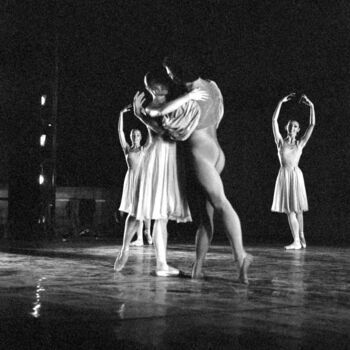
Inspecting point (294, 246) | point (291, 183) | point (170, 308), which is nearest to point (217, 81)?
point (291, 183)

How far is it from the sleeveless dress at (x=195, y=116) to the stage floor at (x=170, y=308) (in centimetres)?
99

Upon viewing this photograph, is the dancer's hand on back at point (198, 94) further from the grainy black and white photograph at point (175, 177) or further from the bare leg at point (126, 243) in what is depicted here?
the bare leg at point (126, 243)

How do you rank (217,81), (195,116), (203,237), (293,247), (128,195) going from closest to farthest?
(195,116) < (203,237) < (128,195) < (293,247) < (217,81)

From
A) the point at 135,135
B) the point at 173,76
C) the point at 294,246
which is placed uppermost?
the point at 135,135

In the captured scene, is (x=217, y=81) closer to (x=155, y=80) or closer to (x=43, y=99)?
(x=43, y=99)

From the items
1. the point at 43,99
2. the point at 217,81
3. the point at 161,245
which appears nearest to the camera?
the point at 161,245

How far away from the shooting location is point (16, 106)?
37.8ft

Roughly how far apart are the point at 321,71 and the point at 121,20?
3.45 meters

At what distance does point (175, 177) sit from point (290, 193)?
18.2ft

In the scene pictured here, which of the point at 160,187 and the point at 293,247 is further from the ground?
the point at 160,187

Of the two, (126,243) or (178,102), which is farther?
(126,243)

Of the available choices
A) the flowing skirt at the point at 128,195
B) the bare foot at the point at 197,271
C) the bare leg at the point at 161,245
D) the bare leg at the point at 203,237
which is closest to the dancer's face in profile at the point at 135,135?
the flowing skirt at the point at 128,195

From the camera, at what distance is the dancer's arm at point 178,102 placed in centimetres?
498

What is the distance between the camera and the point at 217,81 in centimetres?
1354
